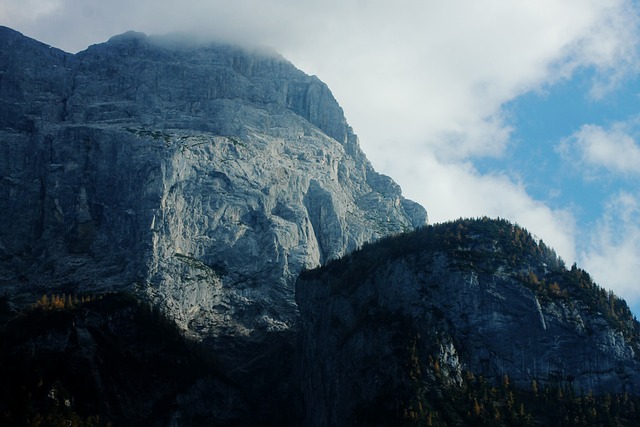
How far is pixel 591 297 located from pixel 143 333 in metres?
99.5

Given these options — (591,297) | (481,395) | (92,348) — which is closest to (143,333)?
(92,348)

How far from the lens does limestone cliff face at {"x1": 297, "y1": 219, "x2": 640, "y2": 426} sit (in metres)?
158

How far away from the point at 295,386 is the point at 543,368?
6230cm

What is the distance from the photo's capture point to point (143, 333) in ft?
625

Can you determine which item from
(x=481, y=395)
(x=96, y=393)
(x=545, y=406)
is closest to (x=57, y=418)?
(x=96, y=393)

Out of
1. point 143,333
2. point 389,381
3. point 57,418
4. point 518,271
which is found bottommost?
point 57,418

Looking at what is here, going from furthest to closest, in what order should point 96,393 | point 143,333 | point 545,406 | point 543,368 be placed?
point 143,333
point 96,393
point 543,368
point 545,406

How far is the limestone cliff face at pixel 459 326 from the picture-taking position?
158m

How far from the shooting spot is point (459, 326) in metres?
165

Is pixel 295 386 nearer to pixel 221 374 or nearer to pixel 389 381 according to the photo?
pixel 221 374

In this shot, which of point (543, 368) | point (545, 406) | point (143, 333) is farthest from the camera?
point (143, 333)

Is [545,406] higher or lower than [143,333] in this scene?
lower

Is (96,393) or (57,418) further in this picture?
(96,393)

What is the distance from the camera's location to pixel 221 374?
7633 inches
